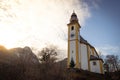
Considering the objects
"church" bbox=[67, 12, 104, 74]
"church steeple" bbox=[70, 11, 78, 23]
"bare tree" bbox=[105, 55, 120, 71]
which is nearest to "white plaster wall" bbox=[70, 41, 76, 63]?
"church" bbox=[67, 12, 104, 74]

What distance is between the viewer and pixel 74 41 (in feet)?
111

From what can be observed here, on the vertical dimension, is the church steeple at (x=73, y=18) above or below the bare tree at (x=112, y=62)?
above

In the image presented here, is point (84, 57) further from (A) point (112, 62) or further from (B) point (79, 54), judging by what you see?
(A) point (112, 62)

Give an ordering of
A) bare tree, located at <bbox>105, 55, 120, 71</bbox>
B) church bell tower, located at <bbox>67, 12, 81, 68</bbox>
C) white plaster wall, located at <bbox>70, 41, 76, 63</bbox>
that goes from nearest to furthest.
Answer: church bell tower, located at <bbox>67, 12, 81, 68</bbox>, white plaster wall, located at <bbox>70, 41, 76, 63</bbox>, bare tree, located at <bbox>105, 55, 120, 71</bbox>

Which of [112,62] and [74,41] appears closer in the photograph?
[74,41]

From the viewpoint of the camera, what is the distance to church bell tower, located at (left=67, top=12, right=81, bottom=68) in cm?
3231

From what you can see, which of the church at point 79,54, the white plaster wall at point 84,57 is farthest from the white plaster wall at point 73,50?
the white plaster wall at point 84,57

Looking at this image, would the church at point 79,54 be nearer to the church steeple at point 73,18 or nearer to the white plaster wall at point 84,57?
the white plaster wall at point 84,57

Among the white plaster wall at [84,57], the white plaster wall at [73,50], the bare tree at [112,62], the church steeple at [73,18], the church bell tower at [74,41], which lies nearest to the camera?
the church bell tower at [74,41]

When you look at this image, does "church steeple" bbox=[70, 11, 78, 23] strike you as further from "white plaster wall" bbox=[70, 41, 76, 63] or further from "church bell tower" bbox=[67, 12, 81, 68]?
"white plaster wall" bbox=[70, 41, 76, 63]

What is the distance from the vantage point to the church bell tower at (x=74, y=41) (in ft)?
106

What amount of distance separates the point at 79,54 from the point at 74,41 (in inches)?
124

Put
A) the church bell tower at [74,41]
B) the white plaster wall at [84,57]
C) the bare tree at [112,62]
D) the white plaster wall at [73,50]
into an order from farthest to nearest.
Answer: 1. the bare tree at [112,62]
2. the white plaster wall at [84,57]
3. the white plaster wall at [73,50]
4. the church bell tower at [74,41]

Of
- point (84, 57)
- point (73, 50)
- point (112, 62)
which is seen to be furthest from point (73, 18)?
point (112, 62)
